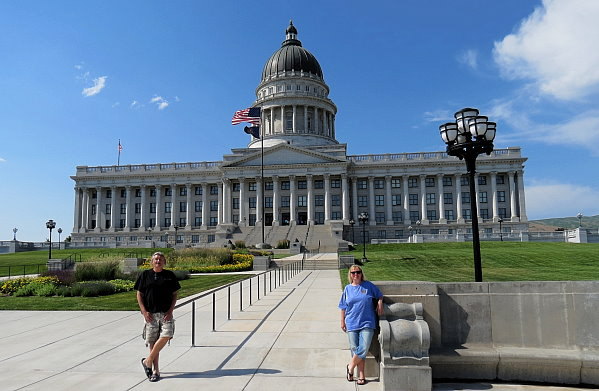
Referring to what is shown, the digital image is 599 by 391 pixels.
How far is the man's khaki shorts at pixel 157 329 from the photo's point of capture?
7738 mm

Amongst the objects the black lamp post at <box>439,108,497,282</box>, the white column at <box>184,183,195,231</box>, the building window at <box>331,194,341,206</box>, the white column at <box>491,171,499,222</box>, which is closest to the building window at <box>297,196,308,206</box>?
the building window at <box>331,194,341,206</box>

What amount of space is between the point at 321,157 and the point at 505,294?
75091mm

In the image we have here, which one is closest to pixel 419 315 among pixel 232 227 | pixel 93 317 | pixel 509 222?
pixel 93 317

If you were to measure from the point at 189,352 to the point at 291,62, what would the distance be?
3865 inches

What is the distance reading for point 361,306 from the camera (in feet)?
23.5

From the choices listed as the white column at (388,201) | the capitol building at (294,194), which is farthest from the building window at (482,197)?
the white column at (388,201)

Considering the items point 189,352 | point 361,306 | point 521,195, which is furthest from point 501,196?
point 361,306

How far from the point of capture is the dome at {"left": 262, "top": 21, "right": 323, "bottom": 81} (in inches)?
3971

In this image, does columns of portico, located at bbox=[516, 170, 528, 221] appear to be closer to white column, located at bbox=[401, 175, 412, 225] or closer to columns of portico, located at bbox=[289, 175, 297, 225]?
white column, located at bbox=[401, 175, 412, 225]

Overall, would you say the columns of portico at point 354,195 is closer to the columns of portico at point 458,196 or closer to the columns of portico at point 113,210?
the columns of portico at point 458,196

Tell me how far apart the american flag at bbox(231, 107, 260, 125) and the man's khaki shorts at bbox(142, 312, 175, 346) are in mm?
57421

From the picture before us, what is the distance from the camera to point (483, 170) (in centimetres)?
8219

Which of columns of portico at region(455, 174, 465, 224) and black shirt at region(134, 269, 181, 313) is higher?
columns of portico at region(455, 174, 465, 224)

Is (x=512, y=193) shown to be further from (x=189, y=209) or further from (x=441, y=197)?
(x=189, y=209)
